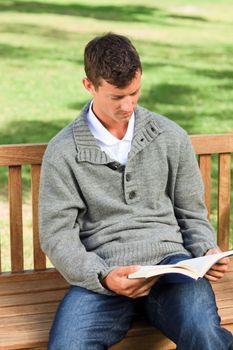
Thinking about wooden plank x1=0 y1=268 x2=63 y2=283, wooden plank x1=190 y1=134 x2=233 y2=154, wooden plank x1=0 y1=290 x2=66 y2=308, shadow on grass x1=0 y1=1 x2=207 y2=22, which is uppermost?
wooden plank x1=190 y1=134 x2=233 y2=154

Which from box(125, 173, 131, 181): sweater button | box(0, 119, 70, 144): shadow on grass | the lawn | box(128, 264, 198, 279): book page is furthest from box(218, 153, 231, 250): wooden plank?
box(0, 119, 70, 144): shadow on grass

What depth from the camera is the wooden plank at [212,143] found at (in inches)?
166

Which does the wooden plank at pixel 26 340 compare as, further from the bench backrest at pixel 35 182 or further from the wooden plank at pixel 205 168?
the wooden plank at pixel 205 168

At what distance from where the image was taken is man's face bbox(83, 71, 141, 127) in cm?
339

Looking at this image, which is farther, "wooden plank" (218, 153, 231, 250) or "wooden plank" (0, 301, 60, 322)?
"wooden plank" (218, 153, 231, 250)

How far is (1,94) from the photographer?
34.7ft

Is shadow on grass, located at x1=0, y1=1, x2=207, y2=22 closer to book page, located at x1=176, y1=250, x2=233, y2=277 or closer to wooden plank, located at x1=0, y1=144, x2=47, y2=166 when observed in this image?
wooden plank, located at x1=0, y1=144, x2=47, y2=166

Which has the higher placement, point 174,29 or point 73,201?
point 73,201

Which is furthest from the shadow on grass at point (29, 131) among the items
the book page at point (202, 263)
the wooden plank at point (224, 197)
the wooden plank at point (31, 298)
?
the book page at point (202, 263)

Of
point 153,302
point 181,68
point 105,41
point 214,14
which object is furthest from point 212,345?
point 214,14

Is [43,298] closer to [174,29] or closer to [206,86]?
[206,86]

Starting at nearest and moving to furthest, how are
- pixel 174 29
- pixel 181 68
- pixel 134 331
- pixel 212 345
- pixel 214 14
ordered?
pixel 212 345
pixel 134 331
pixel 181 68
pixel 174 29
pixel 214 14

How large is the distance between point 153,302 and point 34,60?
9.68 metres

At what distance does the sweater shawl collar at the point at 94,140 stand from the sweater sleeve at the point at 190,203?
0.51 ft
